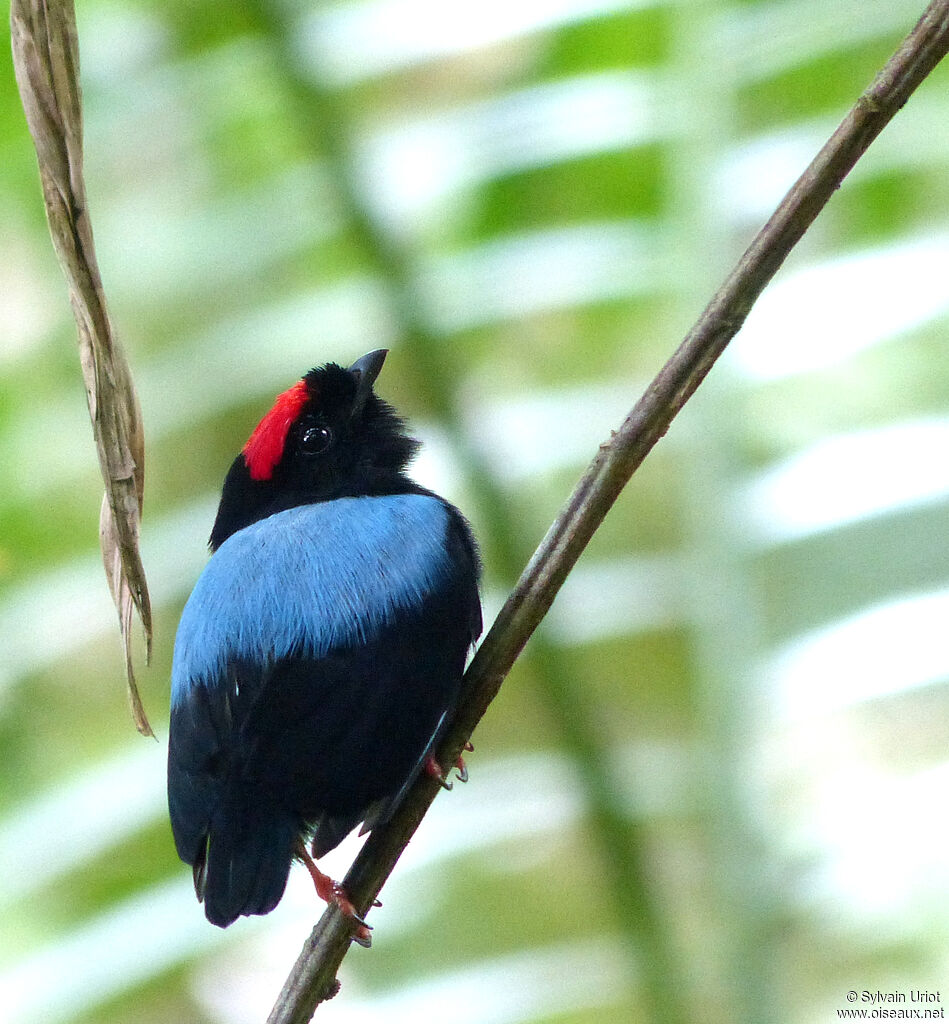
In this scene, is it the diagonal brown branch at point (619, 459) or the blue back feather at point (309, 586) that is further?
the blue back feather at point (309, 586)


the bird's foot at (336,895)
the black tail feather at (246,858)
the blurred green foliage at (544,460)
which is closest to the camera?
the bird's foot at (336,895)

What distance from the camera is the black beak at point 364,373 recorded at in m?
2.70

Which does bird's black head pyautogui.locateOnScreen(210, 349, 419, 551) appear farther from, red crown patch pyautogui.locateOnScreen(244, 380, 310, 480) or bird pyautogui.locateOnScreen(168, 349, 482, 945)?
bird pyautogui.locateOnScreen(168, 349, 482, 945)

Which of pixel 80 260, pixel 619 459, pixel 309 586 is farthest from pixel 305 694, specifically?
pixel 80 260

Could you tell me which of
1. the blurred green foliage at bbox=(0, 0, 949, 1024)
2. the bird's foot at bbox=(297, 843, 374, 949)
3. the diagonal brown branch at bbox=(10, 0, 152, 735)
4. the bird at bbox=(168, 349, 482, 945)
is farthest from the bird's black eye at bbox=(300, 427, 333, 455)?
the diagonal brown branch at bbox=(10, 0, 152, 735)

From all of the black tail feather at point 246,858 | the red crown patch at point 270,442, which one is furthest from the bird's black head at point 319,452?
the black tail feather at point 246,858

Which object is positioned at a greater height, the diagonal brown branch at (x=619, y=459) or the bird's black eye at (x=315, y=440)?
the bird's black eye at (x=315, y=440)

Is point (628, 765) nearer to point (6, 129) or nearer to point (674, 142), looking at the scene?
point (674, 142)

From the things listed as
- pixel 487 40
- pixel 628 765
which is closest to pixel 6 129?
pixel 487 40

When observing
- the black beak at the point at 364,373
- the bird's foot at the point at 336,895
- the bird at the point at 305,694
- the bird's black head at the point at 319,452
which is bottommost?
the bird's foot at the point at 336,895

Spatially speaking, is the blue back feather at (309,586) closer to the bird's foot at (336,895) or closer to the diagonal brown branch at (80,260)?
the bird's foot at (336,895)

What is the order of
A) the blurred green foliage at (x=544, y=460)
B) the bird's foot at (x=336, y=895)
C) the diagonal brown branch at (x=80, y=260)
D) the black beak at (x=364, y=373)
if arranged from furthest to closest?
the black beak at (x=364, y=373), the blurred green foliage at (x=544, y=460), the bird's foot at (x=336, y=895), the diagonal brown branch at (x=80, y=260)

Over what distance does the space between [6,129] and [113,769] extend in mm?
1398

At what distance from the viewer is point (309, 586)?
208 cm
